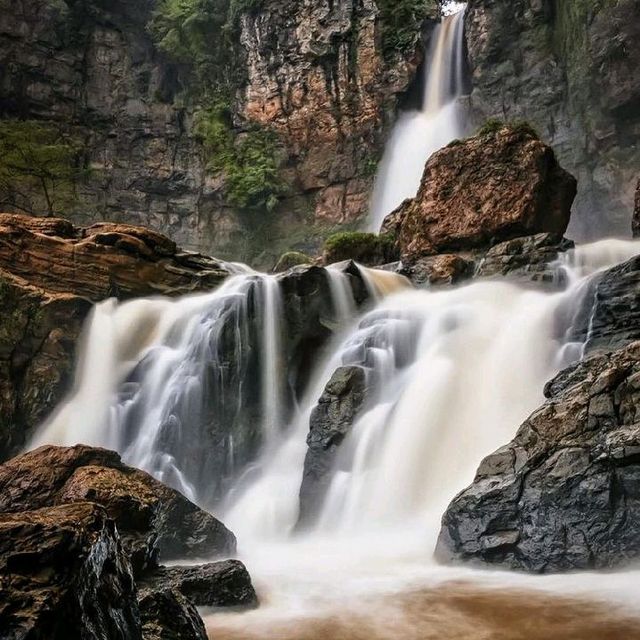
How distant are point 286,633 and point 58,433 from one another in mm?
10295

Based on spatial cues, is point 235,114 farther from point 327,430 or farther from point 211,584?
point 211,584

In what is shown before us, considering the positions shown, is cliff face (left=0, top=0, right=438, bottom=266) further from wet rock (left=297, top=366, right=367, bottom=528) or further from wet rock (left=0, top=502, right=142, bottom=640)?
wet rock (left=0, top=502, right=142, bottom=640)

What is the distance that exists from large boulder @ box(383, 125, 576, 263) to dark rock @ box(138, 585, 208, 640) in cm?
1486

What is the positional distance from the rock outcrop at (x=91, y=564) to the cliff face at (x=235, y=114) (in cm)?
2422

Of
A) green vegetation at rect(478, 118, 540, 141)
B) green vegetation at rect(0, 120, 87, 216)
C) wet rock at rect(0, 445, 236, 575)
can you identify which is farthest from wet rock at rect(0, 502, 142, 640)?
green vegetation at rect(0, 120, 87, 216)

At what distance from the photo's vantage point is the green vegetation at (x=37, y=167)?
22.9m

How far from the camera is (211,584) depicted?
5227 millimetres

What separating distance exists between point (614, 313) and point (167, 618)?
332 inches

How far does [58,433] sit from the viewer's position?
43.8 feet

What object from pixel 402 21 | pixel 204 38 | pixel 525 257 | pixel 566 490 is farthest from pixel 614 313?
pixel 204 38

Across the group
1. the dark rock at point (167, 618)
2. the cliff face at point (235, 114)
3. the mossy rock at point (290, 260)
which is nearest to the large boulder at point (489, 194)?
the mossy rock at point (290, 260)

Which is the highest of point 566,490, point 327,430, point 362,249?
point 362,249

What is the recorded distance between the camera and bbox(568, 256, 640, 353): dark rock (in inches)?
368

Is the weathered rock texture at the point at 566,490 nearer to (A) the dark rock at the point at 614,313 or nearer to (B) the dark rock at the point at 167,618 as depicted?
(A) the dark rock at the point at 614,313
